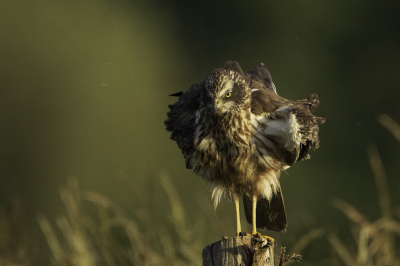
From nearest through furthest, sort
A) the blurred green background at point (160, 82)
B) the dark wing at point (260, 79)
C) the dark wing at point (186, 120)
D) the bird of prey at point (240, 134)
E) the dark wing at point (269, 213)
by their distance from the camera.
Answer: the bird of prey at point (240, 134) < the dark wing at point (186, 120) < the dark wing at point (260, 79) < the dark wing at point (269, 213) < the blurred green background at point (160, 82)

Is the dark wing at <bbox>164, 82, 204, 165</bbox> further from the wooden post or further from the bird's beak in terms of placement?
the wooden post

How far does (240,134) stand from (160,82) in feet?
41.5

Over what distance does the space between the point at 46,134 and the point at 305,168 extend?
6848mm

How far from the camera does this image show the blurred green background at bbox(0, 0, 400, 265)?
13875mm

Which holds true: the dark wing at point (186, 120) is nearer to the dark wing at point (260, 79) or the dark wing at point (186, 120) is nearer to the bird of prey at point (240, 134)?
the bird of prey at point (240, 134)

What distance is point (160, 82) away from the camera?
1672 cm

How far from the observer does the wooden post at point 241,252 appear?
352 centimetres

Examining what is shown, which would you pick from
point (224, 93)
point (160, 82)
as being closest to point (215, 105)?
point (224, 93)

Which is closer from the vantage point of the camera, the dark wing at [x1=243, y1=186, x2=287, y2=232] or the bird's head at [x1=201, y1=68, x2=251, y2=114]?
the bird's head at [x1=201, y1=68, x2=251, y2=114]

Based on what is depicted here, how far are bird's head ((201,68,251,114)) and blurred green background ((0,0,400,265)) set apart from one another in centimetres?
936

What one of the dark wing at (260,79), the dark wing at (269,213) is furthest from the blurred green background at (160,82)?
the dark wing at (269,213)

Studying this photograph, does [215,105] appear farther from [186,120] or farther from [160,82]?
[160,82]

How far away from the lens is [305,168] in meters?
14.2

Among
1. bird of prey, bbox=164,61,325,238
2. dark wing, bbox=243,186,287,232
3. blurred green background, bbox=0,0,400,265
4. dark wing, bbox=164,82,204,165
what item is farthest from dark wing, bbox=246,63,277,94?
blurred green background, bbox=0,0,400,265
